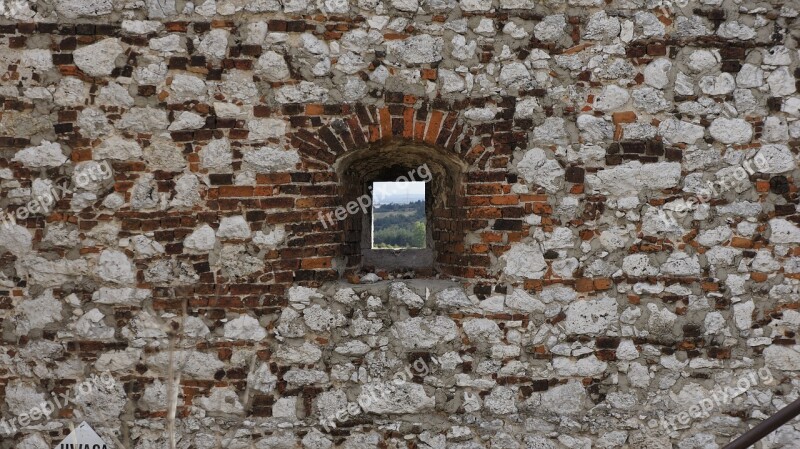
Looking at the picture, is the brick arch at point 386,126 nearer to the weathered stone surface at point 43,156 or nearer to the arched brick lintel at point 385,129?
the arched brick lintel at point 385,129

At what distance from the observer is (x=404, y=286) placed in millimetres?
3699

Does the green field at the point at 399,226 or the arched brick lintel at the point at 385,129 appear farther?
the green field at the point at 399,226

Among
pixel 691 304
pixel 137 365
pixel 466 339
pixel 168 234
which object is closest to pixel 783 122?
pixel 691 304

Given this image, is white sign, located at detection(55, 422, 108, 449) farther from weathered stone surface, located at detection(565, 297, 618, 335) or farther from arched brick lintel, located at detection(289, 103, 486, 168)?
weathered stone surface, located at detection(565, 297, 618, 335)

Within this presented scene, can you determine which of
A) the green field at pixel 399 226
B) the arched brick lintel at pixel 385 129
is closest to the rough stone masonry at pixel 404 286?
the arched brick lintel at pixel 385 129

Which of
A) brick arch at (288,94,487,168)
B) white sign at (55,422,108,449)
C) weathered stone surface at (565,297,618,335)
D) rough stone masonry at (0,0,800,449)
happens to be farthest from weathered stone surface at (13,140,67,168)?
weathered stone surface at (565,297,618,335)

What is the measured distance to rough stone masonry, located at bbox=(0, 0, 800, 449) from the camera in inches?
143

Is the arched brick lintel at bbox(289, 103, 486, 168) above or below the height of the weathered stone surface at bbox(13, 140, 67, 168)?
above

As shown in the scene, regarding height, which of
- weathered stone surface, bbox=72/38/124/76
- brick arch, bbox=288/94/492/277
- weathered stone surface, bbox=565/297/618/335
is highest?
weathered stone surface, bbox=72/38/124/76

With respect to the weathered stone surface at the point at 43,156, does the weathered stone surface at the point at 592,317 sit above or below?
below

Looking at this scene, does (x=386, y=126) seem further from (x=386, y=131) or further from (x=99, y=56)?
(x=99, y=56)

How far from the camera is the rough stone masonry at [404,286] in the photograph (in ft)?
11.9

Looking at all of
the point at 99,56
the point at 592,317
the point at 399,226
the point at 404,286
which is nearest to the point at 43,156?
the point at 99,56

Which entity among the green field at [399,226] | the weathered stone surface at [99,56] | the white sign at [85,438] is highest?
the weathered stone surface at [99,56]
